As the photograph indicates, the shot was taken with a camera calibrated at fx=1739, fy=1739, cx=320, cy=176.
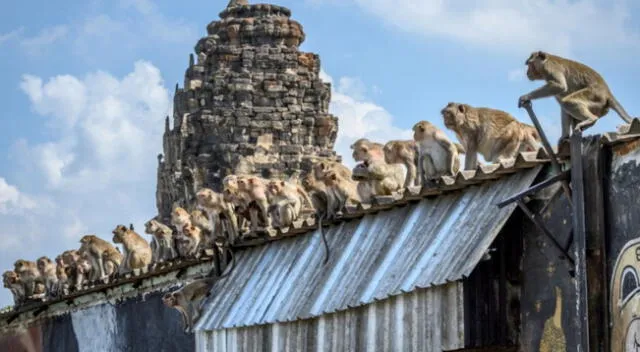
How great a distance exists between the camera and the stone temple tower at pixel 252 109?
5703cm

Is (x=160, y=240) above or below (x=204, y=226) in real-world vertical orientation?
above

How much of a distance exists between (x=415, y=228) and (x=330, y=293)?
2.19 meters

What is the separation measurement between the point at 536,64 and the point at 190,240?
1595 centimetres

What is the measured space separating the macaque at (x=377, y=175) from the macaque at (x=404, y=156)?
0.27 metres

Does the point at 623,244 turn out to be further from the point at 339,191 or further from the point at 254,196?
the point at 254,196

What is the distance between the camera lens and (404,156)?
23453 millimetres

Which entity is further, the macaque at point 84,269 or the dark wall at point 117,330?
the macaque at point 84,269

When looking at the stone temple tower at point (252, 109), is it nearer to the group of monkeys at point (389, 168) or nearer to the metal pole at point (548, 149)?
the group of monkeys at point (389, 168)

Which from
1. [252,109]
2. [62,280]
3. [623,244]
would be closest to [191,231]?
[62,280]

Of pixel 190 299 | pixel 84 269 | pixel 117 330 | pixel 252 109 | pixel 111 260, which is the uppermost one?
pixel 252 109

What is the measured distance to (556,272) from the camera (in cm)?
1566

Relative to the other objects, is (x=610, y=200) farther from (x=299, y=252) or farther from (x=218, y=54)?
(x=218, y=54)

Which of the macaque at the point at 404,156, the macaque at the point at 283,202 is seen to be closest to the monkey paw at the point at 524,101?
the macaque at the point at 404,156

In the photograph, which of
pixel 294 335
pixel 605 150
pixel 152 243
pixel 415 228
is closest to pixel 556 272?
pixel 605 150
